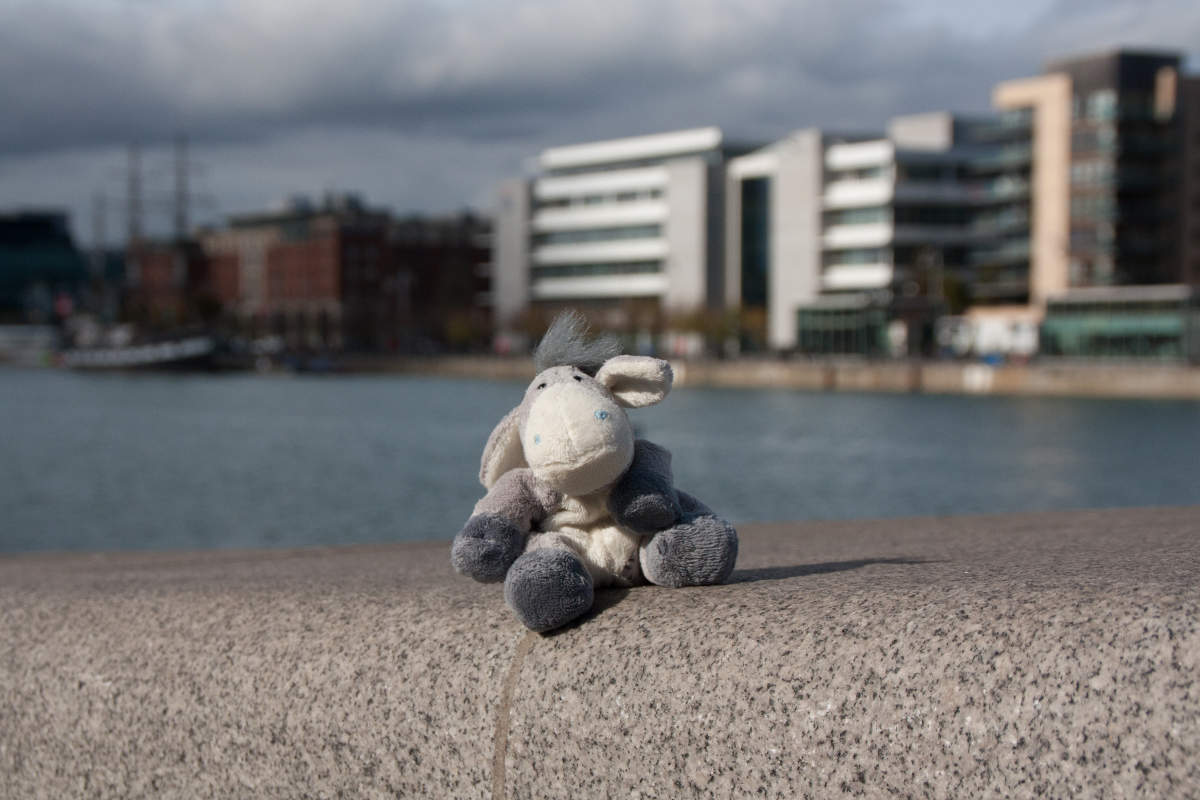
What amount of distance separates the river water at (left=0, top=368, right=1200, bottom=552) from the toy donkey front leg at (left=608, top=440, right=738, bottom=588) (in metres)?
21.8

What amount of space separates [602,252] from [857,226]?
3002 centimetres

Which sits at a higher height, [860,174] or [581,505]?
[860,174]

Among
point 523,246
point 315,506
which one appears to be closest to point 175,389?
point 523,246

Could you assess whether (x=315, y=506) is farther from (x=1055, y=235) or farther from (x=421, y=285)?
(x=421, y=285)

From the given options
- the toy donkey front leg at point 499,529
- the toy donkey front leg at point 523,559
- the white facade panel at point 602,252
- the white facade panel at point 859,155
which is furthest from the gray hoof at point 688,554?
the white facade panel at point 602,252

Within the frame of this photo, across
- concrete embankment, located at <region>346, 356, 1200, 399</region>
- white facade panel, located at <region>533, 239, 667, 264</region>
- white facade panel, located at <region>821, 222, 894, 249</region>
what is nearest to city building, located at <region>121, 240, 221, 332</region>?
white facade panel, located at <region>533, 239, 667, 264</region>

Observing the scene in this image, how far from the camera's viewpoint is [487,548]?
3.91 m

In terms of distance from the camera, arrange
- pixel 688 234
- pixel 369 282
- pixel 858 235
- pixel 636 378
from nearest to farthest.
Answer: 1. pixel 636 378
2. pixel 858 235
3. pixel 688 234
4. pixel 369 282

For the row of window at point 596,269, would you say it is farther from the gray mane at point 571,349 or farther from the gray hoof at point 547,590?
the gray hoof at point 547,590

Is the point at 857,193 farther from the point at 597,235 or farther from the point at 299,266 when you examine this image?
the point at 299,266

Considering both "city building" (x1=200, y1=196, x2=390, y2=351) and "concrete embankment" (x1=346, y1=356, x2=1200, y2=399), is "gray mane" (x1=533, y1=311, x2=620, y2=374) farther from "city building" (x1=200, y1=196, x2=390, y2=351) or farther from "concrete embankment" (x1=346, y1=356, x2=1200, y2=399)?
"city building" (x1=200, y1=196, x2=390, y2=351)

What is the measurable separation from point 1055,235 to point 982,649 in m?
97.4

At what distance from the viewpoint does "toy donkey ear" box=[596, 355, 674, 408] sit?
411 centimetres

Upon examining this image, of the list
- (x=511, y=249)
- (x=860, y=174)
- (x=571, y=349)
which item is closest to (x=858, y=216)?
(x=860, y=174)
